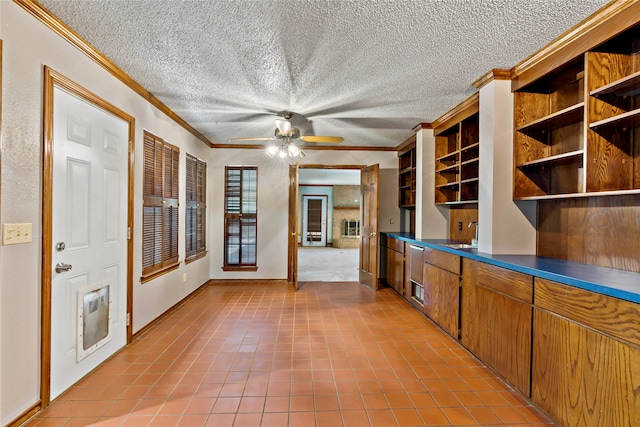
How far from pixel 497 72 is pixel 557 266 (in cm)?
169

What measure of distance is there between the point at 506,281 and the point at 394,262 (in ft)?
8.97

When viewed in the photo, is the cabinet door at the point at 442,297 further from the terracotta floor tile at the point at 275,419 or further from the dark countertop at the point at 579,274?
the terracotta floor tile at the point at 275,419

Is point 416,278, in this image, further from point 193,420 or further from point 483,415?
point 193,420

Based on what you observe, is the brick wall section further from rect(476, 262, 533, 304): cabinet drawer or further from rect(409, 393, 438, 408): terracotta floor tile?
rect(409, 393, 438, 408): terracotta floor tile

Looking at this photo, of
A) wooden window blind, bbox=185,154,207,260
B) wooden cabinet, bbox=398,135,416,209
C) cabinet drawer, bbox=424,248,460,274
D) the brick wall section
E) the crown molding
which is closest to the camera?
the crown molding

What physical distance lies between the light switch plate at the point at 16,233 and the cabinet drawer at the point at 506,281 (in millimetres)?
3098

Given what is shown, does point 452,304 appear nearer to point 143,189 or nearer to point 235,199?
point 143,189

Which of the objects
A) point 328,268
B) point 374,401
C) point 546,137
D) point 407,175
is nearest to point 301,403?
point 374,401

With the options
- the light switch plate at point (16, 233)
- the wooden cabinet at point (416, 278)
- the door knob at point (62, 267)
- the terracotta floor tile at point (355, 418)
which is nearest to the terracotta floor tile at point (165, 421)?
the terracotta floor tile at point (355, 418)

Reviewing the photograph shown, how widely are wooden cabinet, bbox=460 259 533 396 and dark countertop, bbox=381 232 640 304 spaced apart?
0.21 feet

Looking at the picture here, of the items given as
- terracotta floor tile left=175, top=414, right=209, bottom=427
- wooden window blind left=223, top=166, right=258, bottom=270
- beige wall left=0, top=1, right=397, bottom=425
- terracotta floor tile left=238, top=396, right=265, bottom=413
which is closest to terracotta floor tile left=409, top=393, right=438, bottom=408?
terracotta floor tile left=238, top=396, right=265, bottom=413

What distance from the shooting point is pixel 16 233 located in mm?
1727

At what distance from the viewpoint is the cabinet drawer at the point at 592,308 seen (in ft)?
4.61

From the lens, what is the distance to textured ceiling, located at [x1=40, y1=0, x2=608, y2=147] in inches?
73.3
